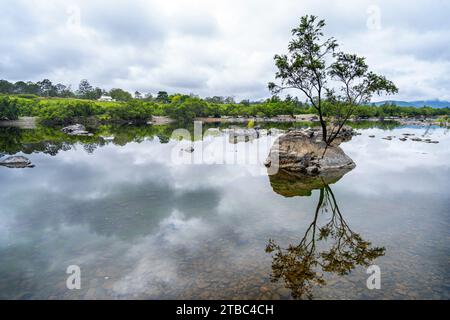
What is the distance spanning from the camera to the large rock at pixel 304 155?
30052mm

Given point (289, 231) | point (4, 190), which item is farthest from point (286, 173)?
point (4, 190)

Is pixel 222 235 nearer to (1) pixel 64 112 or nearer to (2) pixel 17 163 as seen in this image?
(2) pixel 17 163

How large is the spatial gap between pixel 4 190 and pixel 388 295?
24.3m

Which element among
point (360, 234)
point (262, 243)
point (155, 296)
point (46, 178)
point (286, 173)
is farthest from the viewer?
point (286, 173)

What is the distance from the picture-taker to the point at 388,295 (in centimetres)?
983

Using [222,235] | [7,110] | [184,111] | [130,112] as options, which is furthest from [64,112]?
[222,235]

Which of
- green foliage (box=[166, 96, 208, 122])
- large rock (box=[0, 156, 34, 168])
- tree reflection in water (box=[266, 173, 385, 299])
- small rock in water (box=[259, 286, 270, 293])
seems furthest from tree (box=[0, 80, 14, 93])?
small rock in water (box=[259, 286, 270, 293])

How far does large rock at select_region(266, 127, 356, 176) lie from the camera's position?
3005 centimetres

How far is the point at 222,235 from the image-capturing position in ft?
46.8

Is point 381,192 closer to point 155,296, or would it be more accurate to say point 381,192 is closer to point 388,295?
point 388,295

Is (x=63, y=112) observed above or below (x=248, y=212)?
above

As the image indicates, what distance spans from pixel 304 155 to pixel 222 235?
1860cm

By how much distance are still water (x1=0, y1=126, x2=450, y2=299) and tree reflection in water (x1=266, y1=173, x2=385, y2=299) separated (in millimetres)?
59

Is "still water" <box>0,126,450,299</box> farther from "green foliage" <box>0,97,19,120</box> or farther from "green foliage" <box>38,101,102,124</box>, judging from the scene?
"green foliage" <box>38,101,102,124</box>
